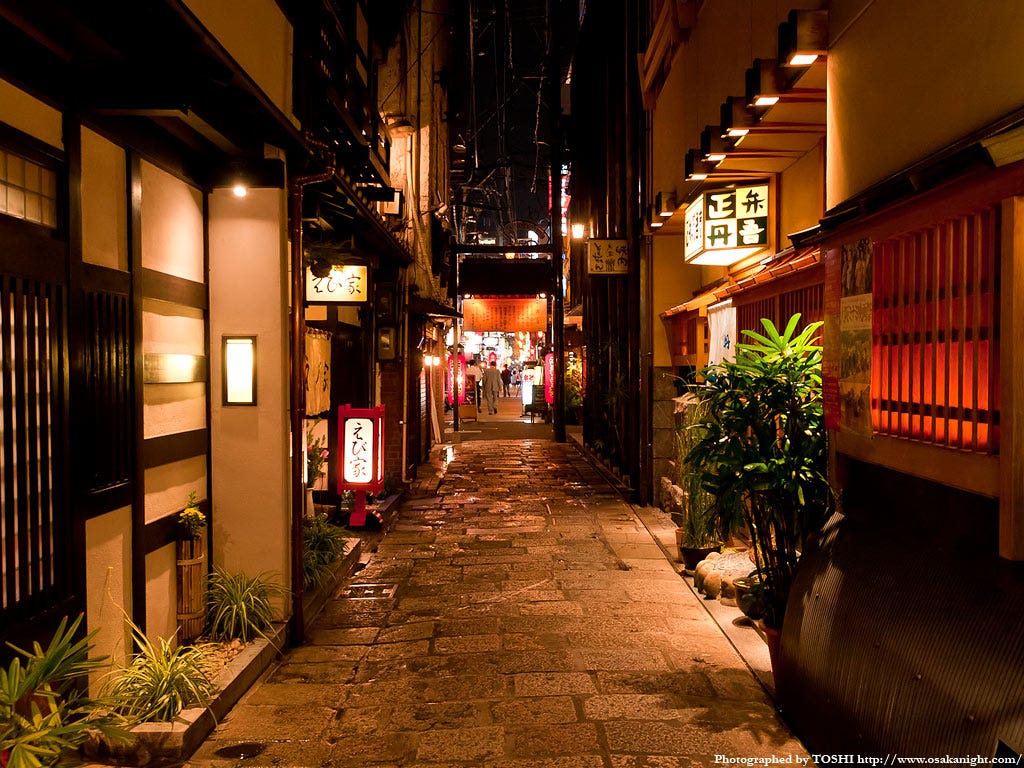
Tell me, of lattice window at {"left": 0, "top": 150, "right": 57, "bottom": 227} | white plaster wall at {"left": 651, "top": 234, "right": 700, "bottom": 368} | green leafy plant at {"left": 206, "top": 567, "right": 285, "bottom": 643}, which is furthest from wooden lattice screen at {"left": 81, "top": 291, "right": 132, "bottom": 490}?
white plaster wall at {"left": 651, "top": 234, "right": 700, "bottom": 368}

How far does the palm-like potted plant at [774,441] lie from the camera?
21.1ft

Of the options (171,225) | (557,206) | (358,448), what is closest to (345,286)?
(358,448)

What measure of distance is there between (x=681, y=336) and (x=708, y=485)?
29.1 feet

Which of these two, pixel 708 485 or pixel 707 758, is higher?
pixel 708 485

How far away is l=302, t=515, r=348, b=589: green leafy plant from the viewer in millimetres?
9500

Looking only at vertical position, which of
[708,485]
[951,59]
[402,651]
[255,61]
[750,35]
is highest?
[750,35]

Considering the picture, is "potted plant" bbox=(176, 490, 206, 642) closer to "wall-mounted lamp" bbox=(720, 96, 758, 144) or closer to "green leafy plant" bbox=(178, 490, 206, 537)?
"green leafy plant" bbox=(178, 490, 206, 537)

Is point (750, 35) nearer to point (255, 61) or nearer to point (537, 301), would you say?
point (255, 61)

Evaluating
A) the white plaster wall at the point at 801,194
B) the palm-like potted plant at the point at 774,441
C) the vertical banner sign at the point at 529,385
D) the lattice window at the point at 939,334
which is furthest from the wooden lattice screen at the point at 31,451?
the vertical banner sign at the point at 529,385

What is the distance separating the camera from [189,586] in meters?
7.20

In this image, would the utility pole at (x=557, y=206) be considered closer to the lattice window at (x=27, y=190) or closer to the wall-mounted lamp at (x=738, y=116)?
the wall-mounted lamp at (x=738, y=116)

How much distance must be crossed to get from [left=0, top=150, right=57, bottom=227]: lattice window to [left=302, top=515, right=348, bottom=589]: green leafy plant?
546 centimetres

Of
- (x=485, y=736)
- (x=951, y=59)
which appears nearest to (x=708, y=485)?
(x=485, y=736)

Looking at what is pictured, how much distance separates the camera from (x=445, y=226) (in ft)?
99.2
